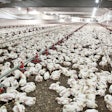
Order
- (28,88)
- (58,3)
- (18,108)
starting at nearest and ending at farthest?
(18,108) < (28,88) < (58,3)

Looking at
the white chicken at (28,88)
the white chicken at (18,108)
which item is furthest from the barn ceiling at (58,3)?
the white chicken at (18,108)

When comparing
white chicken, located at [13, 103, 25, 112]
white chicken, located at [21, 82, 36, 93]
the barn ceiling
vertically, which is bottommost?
white chicken, located at [13, 103, 25, 112]

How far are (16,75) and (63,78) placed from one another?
57cm

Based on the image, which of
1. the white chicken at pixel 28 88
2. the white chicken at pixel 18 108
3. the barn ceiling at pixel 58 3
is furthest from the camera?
the barn ceiling at pixel 58 3

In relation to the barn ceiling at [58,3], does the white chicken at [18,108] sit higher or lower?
lower

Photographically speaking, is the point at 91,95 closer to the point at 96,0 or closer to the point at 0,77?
the point at 0,77

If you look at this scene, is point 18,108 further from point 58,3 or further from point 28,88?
point 58,3

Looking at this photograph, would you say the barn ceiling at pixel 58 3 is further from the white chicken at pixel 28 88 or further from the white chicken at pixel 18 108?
the white chicken at pixel 18 108

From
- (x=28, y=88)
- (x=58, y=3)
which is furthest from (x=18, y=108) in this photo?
(x=58, y=3)

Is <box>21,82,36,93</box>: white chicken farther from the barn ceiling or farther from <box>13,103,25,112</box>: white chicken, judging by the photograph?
the barn ceiling

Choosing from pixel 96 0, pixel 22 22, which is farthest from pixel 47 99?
pixel 22 22

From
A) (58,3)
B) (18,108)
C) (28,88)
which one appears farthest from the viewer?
(58,3)

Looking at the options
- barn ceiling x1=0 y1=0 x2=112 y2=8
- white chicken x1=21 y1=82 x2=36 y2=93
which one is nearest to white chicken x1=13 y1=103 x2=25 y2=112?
white chicken x1=21 y1=82 x2=36 y2=93

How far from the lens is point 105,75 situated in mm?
2289
